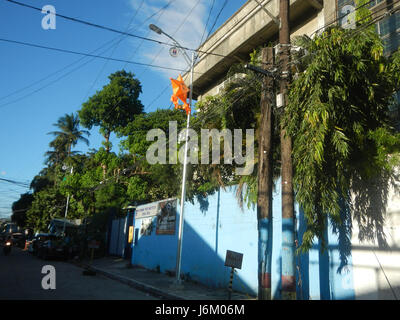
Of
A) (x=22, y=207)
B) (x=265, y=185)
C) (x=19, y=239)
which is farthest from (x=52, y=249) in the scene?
(x=22, y=207)

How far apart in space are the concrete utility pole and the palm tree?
37.2 metres

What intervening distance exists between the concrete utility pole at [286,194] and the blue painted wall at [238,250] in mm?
1368

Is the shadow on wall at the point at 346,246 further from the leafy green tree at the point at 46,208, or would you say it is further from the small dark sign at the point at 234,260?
the leafy green tree at the point at 46,208

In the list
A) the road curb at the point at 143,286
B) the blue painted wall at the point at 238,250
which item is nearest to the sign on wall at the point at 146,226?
the blue painted wall at the point at 238,250

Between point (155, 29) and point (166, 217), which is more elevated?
point (155, 29)

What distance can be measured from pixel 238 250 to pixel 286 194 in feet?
14.1

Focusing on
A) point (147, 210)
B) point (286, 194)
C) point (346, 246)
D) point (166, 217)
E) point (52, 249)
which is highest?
point (147, 210)

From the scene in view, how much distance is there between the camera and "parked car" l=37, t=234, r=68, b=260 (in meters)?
21.1

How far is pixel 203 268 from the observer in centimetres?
1247

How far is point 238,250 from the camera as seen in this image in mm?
10914

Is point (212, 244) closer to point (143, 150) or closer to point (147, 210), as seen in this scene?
point (147, 210)
